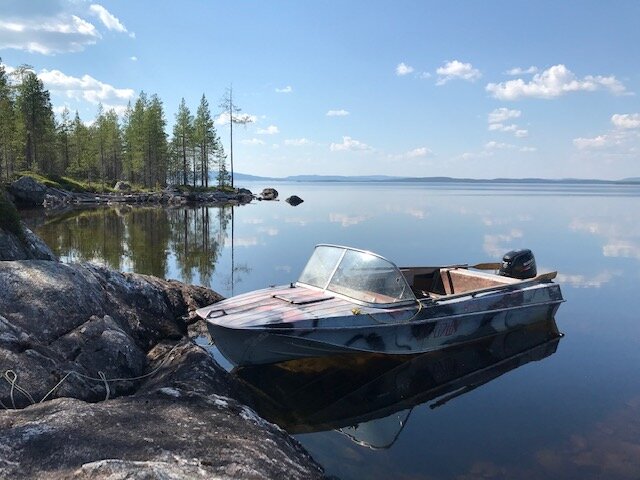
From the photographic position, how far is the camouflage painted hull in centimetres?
848

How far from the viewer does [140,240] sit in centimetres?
2742

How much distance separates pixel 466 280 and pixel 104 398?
33.2 ft

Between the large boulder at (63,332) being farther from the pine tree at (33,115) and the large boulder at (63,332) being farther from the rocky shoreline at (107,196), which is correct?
the pine tree at (33,115)

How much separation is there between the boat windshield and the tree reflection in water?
826 centimetres

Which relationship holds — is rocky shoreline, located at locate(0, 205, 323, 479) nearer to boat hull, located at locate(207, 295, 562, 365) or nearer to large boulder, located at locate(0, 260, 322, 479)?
large boulder, located at locate(0, 260, 322, 479)

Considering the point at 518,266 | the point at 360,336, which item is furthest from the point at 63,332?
the point at 518,266

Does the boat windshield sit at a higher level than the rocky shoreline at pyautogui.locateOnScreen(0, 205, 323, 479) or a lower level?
higher

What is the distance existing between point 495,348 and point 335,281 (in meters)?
4.61

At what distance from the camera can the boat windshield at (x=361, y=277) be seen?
9.95 m

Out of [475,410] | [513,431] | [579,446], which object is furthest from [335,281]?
[579,446]

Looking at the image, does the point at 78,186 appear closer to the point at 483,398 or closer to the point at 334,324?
the point at 334,324

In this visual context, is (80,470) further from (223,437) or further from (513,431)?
(513,431)

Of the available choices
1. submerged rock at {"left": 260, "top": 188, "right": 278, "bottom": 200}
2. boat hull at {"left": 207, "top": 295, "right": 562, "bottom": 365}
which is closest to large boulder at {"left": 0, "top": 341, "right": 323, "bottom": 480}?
boat hull at {"left": 207, "top": 295, "right": 562, "bottom": 365}

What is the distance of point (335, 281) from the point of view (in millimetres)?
10516
